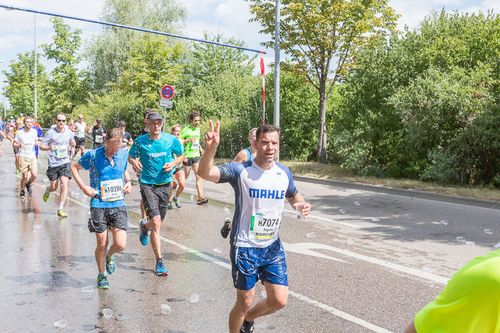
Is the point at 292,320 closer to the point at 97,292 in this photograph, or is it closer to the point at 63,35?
the point at 97,292

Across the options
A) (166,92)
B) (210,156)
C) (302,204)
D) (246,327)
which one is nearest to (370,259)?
(302,204)

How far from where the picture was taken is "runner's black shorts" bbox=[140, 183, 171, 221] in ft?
22.4

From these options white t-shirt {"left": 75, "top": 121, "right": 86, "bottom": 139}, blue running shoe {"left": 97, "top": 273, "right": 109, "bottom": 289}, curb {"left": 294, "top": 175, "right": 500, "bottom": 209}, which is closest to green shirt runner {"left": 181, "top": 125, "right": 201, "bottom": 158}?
curb {"left": 294, "top": 175, "right": 500, "bottom": 209}

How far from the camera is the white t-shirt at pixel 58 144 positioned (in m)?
11.0

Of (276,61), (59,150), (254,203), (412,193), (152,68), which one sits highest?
(152,68)

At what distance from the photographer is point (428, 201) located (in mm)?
13664

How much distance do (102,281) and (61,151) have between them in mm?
5698

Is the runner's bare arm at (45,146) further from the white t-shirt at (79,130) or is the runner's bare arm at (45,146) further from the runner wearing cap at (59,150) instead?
the white t-shirt at (79,130)

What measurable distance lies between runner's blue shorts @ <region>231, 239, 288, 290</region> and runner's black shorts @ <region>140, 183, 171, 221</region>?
2.82m

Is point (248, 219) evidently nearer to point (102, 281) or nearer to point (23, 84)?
point (102, 281)

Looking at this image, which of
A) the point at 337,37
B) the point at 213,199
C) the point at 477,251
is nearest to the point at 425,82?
the point at 337,37

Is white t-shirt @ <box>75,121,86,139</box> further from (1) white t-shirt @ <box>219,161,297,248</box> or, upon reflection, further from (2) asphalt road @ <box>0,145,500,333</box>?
(1) white t-shirt @ <box>219,161,297,248</box>

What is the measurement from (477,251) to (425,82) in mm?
9736

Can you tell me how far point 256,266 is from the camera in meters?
4.20
